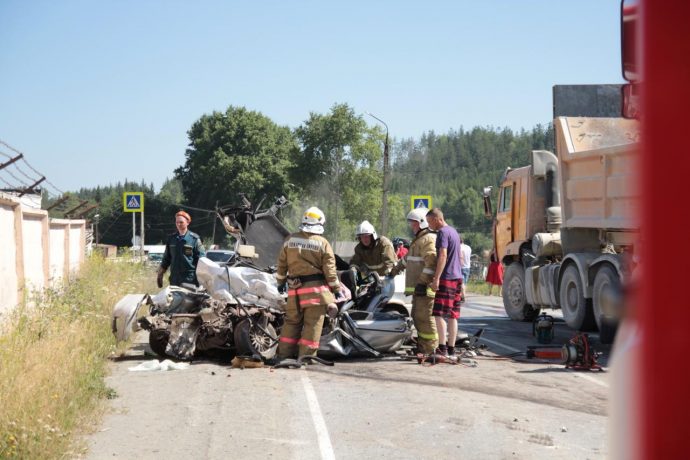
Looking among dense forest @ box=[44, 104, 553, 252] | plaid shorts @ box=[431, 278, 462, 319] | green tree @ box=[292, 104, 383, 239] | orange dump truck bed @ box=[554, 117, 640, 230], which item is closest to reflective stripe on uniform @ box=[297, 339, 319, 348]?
plaid shorts @ box=[431, 278, 462, 319]

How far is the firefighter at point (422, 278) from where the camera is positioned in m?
10.9

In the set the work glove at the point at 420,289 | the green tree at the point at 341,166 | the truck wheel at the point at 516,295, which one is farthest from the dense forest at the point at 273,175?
the work glove at the point at 420,289

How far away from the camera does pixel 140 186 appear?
12444 centimetres

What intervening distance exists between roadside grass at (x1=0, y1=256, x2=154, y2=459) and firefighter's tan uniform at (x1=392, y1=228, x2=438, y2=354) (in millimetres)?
3713

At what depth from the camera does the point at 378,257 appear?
12211mm

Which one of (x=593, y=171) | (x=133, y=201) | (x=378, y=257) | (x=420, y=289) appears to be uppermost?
(x=133, y=201)

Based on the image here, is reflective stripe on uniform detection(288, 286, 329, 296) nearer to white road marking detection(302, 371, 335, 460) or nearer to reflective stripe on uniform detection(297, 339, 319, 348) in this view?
reflective stripe on uniform detection(297, 339, 319, 348)

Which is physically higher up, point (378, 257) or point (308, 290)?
point (378, 257)

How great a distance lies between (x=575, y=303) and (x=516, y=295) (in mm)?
3664

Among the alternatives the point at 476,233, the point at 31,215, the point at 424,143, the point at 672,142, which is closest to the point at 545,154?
the point at 31,215

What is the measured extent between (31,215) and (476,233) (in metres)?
102

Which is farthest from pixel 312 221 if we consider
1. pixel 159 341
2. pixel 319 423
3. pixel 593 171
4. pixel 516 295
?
pixel 516 295

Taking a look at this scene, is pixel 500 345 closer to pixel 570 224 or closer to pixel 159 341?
pixel 570 224

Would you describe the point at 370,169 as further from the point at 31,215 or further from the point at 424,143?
the point at 424,143
